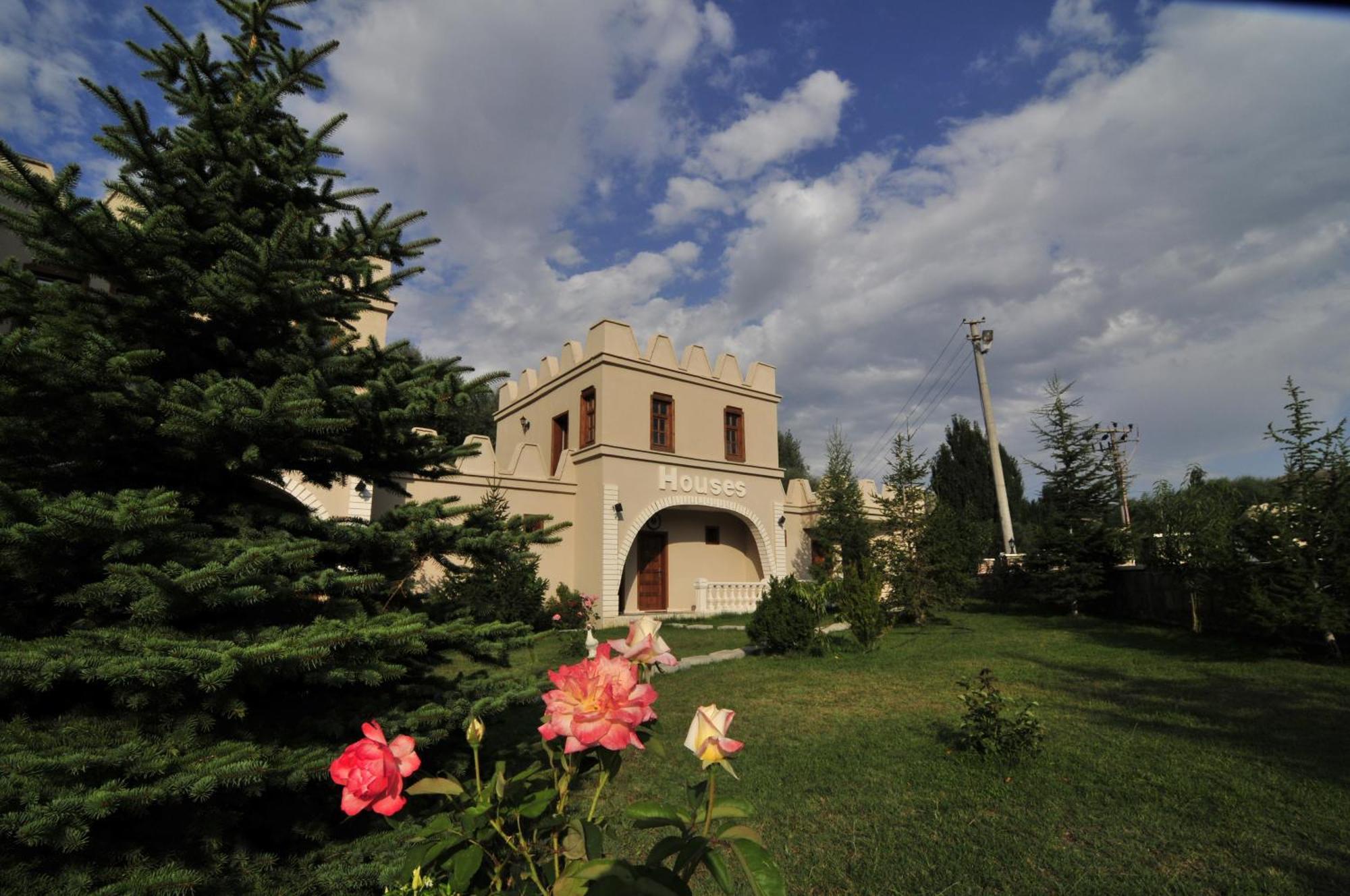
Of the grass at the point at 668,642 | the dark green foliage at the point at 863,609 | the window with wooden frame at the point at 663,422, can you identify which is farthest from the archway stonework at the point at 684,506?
the dark green foliage at the point at 863,609

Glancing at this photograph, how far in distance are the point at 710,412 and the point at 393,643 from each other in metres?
17.3

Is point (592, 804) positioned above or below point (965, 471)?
below

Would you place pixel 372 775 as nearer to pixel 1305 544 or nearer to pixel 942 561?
pixel 1305 544

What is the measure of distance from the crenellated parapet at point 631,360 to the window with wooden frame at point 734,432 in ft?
2.98

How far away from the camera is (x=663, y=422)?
18.9m

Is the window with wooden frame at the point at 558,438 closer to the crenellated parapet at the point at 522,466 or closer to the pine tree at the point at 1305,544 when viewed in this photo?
the crenellated parapet at the point at 522,466

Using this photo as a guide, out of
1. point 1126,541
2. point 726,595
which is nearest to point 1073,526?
point 1126,541

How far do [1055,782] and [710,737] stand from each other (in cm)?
463

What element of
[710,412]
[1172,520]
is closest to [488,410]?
[710,412]

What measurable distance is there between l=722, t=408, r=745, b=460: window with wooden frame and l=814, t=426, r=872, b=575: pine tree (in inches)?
114

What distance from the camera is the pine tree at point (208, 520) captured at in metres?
2.38

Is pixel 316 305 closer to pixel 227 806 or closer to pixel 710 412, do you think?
pixel 227 806

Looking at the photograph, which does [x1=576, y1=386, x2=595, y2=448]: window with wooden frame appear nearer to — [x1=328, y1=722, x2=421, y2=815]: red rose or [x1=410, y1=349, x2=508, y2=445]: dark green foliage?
[x1=410, y1=349, x2=508, y2=445]: dark green foliage

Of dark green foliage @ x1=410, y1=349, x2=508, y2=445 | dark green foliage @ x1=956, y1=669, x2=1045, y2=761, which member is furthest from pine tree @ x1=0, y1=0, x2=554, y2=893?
dark green foliage @ x1=956, y1=669, x2=1045, y2=761
